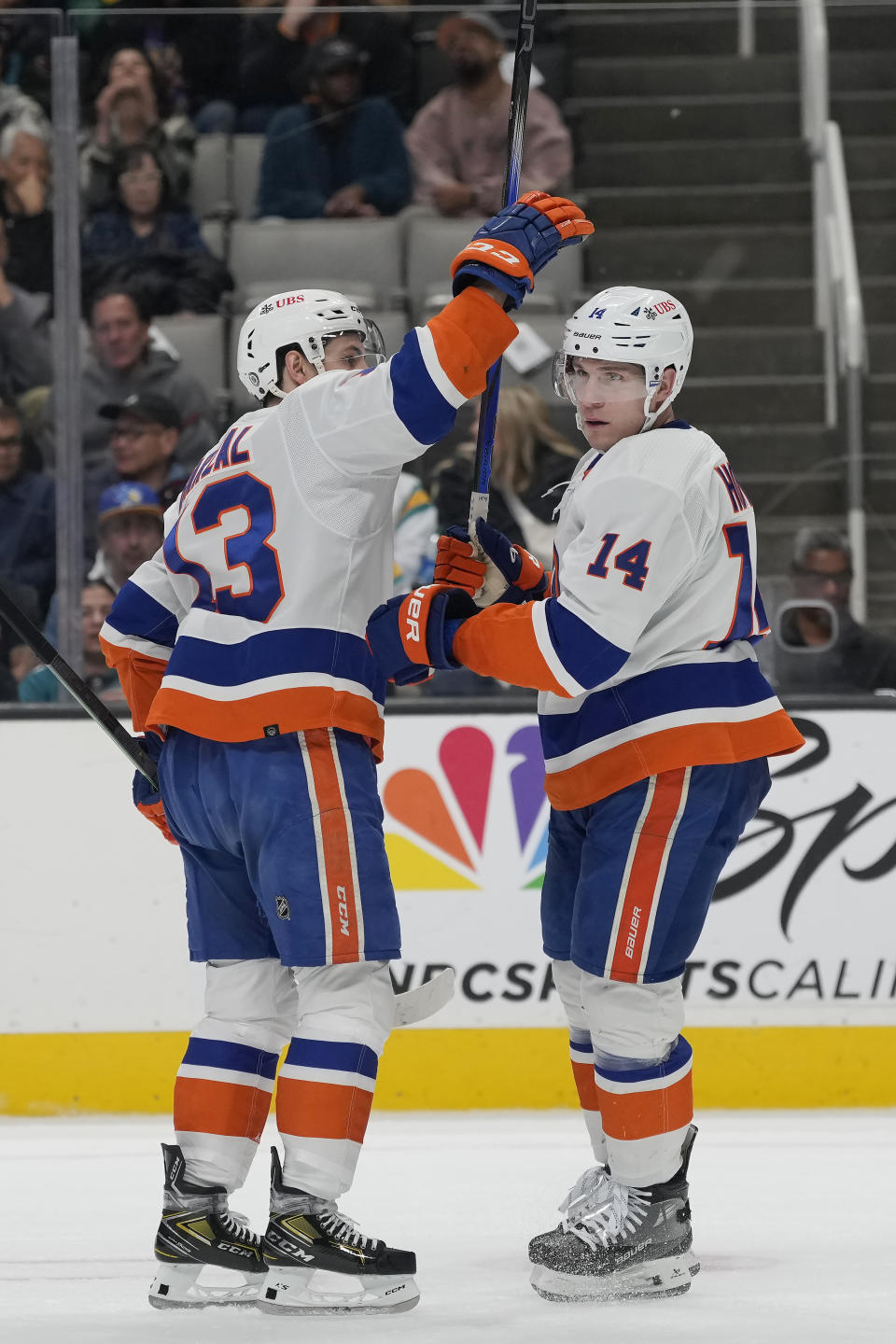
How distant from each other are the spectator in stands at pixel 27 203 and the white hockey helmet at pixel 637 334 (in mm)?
2234

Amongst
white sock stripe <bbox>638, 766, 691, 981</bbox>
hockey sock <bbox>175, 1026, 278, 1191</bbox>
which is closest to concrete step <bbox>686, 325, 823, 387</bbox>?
white sock stripe <bbox>638, 766, 691, 981</bbox>

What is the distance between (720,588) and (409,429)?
0.52 metres

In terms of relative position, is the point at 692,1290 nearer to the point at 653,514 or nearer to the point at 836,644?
the point at 653,514

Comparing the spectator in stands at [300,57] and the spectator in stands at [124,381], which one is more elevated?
the spectator in stands at [300,57]

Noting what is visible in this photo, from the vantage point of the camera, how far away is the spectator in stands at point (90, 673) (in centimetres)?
423

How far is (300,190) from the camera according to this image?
4.91 m

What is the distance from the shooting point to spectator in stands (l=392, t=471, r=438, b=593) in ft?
14.0

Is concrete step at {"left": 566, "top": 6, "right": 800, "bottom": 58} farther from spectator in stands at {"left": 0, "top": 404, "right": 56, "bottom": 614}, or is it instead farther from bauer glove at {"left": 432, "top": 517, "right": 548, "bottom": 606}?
bauer glove at {"left": 432, "top": 517, "right": 548, "bottom": 606}

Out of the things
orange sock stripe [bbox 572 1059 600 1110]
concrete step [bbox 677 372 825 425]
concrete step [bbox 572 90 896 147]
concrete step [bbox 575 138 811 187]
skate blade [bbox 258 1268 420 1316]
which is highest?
concrete step [bbox 572 90 896 147]

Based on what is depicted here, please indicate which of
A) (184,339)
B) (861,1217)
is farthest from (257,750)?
(184,339)

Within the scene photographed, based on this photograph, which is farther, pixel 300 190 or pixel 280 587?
pixel 300 190

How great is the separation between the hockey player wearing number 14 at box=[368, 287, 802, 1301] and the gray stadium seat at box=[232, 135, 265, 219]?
7.86ft

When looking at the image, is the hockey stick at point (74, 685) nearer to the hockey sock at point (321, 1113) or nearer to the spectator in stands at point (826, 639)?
the hockey sock at point (321, 1113)

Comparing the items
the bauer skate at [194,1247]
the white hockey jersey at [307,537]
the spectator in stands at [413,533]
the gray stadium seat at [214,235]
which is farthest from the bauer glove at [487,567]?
the gray stadium seat at [214,235]
